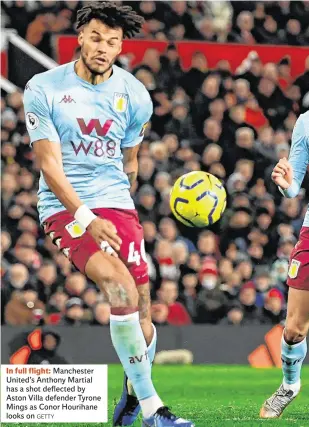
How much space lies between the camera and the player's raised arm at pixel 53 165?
7359mm

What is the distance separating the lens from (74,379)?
26.1 ft

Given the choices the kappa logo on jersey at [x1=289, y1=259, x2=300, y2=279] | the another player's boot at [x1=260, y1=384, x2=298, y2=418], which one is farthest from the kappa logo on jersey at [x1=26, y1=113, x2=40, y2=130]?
the another player's boot at [x1=260, y1=384, x2=298, y2=418]

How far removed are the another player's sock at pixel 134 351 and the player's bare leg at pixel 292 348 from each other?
1.79 m

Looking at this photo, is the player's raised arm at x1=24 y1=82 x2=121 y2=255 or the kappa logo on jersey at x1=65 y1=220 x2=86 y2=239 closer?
the player's raised arm at x1=24 y1=82 x2=121 y2=255

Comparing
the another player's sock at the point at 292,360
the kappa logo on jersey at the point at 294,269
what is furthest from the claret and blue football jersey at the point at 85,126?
the another player's sock at the point at 292,360

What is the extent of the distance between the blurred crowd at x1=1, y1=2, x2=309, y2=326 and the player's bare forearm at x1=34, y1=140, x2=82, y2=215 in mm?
7668

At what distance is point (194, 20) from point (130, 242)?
11.3 metres

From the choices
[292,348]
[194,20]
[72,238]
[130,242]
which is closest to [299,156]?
[292,348]

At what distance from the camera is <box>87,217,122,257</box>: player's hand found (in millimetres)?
7301

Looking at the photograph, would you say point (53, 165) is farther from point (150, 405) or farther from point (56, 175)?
point (150, 405)

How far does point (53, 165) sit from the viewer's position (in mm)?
7602

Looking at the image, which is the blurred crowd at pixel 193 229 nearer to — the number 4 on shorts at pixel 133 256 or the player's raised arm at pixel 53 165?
the number 4 on shorts at pixel 133 256

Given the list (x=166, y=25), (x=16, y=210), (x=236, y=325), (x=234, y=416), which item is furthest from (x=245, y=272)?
(x=234, y=416)

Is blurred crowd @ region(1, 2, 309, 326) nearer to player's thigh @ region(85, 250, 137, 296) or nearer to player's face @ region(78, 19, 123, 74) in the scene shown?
player's face @ region(78, 19, 123, 74)
